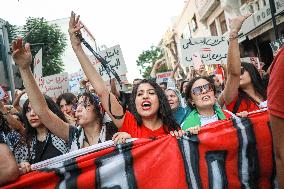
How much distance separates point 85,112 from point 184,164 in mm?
1079

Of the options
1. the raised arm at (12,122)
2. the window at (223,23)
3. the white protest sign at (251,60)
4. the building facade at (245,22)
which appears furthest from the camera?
the window at (223,23)

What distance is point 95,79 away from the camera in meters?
3.25

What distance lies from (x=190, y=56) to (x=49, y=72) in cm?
1712

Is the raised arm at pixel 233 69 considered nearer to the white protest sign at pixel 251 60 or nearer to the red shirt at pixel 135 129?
the red shirt at pixel 135 129

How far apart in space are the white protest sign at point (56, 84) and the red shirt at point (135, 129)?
4.40m

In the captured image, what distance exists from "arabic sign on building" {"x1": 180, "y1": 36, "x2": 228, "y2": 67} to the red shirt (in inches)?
137

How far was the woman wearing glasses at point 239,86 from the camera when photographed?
3643mm

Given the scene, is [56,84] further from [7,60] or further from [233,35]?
[233,35]

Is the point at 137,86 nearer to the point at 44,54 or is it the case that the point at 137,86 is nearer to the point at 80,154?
the point at 80,154

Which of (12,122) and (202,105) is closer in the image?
(202,105)

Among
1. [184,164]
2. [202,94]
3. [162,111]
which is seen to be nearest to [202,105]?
[202,94]

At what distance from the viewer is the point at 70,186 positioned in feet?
8.15

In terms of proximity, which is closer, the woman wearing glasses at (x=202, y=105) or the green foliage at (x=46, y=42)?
the woman wearing glasses at (x=202, y=105)

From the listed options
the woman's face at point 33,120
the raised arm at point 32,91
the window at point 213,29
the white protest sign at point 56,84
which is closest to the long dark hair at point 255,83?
the raised arm at point 32,91
